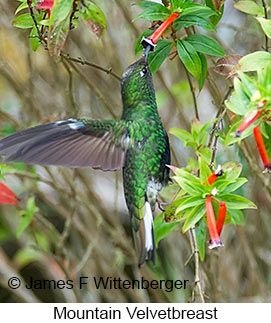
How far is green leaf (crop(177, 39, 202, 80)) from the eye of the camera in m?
1.13

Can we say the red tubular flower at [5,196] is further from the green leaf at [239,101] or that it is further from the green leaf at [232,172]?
the green leaf at [239,101]

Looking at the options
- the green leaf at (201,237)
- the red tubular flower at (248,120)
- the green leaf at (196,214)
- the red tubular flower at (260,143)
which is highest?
the red tubular flower at (248,120)

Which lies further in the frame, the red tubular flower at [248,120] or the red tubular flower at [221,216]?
the red tubular flower at [221,216]

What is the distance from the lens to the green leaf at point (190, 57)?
1133mm

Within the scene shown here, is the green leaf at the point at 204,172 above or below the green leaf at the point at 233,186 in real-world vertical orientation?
above

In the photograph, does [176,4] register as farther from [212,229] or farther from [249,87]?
[212,229]

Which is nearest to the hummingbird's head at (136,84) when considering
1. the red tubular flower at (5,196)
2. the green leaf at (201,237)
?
the green leaf at (201,237)

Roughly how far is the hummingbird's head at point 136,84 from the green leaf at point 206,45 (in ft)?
0.60

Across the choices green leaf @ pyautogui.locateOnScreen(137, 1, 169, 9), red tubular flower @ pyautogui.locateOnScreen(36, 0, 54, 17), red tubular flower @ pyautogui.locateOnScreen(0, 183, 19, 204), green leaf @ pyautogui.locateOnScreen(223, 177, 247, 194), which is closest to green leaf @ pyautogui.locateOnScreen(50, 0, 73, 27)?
red tubular flower @ pyautogui.locateOnScreen(36, 0, 54, 17)

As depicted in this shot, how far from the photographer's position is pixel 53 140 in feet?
3.20

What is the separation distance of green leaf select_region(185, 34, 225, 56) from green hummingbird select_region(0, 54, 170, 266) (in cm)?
18

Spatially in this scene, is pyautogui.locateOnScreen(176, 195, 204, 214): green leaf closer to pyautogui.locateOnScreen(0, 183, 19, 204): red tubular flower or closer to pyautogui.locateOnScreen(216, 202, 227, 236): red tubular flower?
pyautogui.locateOnScreen(216, 202, 227, 236): red tubular flower
